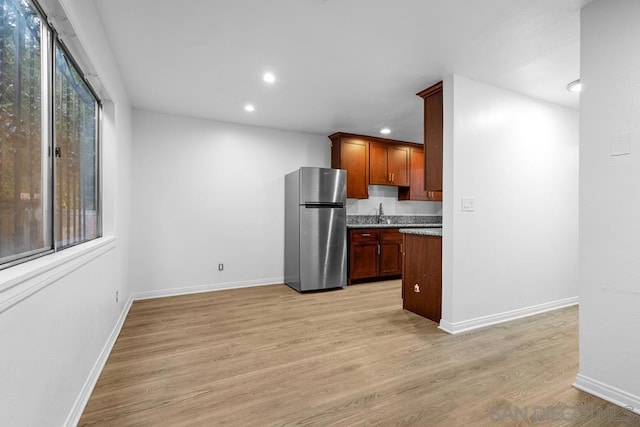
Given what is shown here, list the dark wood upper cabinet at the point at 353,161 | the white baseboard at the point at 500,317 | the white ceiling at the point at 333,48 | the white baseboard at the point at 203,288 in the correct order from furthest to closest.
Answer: the dark wood upper cabinet at the point at 353,161 → the white baseboard at the point at 203,288 → the white baseboard at the point at 500,317 → the white ceiling at the point at 333,48

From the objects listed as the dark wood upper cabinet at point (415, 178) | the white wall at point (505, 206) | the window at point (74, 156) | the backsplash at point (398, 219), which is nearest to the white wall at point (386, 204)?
the backsplash at point (398, 219)

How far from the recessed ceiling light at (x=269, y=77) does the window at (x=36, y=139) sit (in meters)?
1.43

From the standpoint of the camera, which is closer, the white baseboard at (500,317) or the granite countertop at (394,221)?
the white baseboard at (500,317)

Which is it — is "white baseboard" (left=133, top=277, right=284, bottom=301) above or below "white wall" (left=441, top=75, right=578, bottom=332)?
below

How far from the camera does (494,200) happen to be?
9.56ft

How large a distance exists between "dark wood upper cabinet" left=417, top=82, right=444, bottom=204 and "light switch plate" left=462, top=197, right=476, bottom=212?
0.29m

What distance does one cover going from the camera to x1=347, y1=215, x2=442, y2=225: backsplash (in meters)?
5.27

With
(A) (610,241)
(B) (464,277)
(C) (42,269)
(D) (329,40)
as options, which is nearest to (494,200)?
(B) (464,277)

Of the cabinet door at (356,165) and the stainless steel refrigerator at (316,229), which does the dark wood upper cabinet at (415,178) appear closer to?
the cabinet door at (356,165)

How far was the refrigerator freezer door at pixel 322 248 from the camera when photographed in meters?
4.16

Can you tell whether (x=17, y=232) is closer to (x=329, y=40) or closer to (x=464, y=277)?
(x=329, y=40)

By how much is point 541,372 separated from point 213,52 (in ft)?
11.3

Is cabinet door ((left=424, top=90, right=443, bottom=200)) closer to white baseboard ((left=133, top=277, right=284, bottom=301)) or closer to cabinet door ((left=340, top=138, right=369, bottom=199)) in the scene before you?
cabinet door ((left=340, top=138, right=369, bottom=199))

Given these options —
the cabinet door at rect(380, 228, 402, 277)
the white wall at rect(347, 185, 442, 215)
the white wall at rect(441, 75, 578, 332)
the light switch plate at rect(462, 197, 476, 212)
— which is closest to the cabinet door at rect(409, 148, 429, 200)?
the white wall at rect(347, 185, 442, 215)
